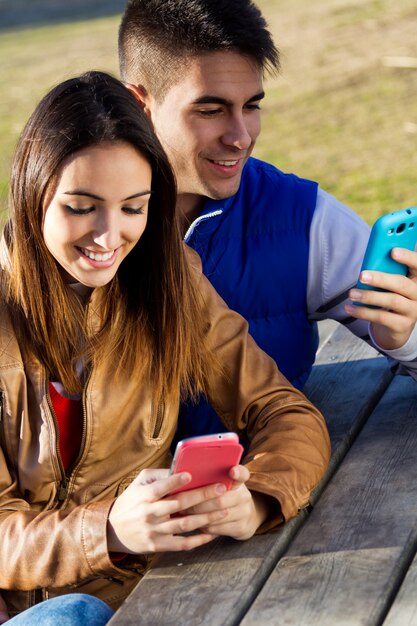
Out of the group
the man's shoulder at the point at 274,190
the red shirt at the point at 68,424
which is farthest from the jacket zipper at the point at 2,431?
the man's shoulder at the point at 274,190

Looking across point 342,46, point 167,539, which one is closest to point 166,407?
point 167,539

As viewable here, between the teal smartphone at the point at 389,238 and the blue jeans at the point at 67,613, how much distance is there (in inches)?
38.9

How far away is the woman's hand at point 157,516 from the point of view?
2158mm

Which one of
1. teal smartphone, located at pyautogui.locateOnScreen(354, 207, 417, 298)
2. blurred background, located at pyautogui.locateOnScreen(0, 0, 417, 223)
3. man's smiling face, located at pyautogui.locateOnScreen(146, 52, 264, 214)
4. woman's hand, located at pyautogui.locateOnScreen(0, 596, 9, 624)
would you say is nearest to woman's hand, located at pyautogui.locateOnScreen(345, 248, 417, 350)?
teal smartphone, located at pyautogui.locateOnScreen(354, 207, 417, 298)

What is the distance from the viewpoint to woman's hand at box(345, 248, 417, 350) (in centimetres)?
259

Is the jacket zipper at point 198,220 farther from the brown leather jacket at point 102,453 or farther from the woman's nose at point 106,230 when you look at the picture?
the woman's nose at point 106,230

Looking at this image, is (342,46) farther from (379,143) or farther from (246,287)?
(246,287)

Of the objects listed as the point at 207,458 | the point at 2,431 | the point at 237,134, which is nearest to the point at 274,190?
the point at 237,134

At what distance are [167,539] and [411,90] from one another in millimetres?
7971

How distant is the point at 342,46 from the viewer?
11305 mm

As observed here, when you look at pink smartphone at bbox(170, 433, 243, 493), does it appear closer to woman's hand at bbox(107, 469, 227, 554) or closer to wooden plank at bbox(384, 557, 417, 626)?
woman's hand at bbox(107, 469, 227, 554)

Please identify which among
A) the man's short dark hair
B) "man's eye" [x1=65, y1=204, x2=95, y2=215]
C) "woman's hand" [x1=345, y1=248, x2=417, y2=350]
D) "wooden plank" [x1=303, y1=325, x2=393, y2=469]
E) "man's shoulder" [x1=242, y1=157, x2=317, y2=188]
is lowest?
"wooden plank" [x1=303, y1=325, x2=393, y2=469]

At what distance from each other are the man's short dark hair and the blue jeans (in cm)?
163

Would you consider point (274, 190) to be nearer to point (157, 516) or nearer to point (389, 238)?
point (389, 238)
